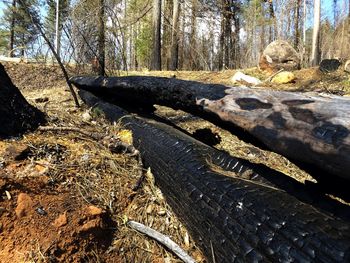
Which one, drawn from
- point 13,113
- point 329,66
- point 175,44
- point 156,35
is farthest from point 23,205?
point 175,44

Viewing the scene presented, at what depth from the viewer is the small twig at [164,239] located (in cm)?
188

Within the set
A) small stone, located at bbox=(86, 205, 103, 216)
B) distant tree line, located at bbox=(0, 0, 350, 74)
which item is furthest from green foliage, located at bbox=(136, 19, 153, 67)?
small stone, located at bbox=(86, 205, 103, 216)

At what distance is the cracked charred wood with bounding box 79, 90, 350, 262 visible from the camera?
4.35ft

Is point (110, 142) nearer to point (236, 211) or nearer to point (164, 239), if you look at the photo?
A: point (164, 239)

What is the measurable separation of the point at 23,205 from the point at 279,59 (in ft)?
24.5

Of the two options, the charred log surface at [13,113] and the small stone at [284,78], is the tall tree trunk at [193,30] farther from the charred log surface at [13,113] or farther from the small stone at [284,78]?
the charred log surface at [13,113]

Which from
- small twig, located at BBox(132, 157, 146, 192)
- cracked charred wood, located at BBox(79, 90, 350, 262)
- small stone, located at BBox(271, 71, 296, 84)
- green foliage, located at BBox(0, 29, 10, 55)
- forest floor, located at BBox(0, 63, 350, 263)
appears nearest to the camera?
cracked charred wood, located at BBox(79, 90, 350, 262)

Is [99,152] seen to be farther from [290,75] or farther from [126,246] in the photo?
[290,75]

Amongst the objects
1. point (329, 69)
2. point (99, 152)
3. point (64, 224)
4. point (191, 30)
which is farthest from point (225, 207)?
point (191, 30)

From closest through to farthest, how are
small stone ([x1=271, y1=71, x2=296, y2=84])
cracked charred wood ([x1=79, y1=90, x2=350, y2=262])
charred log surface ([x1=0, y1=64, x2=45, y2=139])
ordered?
cracked charred wood ([x1=79, y1=90, x2=350, y2=262]) → charred log surface ([x1=0, y1=64, x2=45, y2=139]) → small stone ([x1=271, y1=71, x2=296, y2=84])

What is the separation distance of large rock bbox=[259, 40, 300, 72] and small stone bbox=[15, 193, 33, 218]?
7.12 m

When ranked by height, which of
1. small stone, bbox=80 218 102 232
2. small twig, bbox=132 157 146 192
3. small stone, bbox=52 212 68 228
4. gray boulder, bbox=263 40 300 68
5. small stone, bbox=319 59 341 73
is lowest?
small stone, bbox=80 218 102 232

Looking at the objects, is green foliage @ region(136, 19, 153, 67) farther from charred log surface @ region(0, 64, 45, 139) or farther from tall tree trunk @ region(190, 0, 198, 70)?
charred log surface @ region(0, 64, 45, 139)

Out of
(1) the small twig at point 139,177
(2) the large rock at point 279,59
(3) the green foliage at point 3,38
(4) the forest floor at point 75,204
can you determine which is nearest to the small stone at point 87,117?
(4) the forest floor at point 75,204
